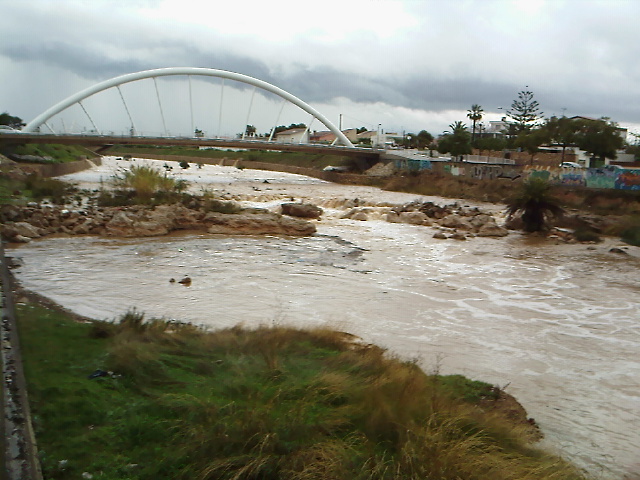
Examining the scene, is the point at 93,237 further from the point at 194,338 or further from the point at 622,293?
the point at 622,293

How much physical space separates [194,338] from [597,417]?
512cm

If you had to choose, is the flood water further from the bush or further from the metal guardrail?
the metal guardrail

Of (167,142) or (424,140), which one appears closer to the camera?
(167,142)

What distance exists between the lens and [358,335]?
10438 millimetres

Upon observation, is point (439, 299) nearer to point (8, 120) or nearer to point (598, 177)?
point (598, 177)

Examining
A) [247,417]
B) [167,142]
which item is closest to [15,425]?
[247,417]

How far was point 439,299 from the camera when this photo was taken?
1416 cm

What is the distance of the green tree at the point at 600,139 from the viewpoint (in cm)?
4988

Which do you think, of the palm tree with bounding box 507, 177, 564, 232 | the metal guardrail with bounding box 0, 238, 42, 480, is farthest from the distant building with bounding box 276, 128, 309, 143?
the metal guardrail with bounding box 0, 238, 42, 480

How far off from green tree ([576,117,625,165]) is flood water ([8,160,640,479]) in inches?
1150

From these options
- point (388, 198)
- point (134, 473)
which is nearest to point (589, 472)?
point (134, 473)

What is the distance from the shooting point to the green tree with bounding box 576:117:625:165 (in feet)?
164

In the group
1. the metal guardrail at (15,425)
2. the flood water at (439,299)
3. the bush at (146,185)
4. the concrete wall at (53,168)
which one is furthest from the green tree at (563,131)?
the metal guardrail at (15,425)

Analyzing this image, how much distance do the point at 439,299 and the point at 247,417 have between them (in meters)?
10.2
